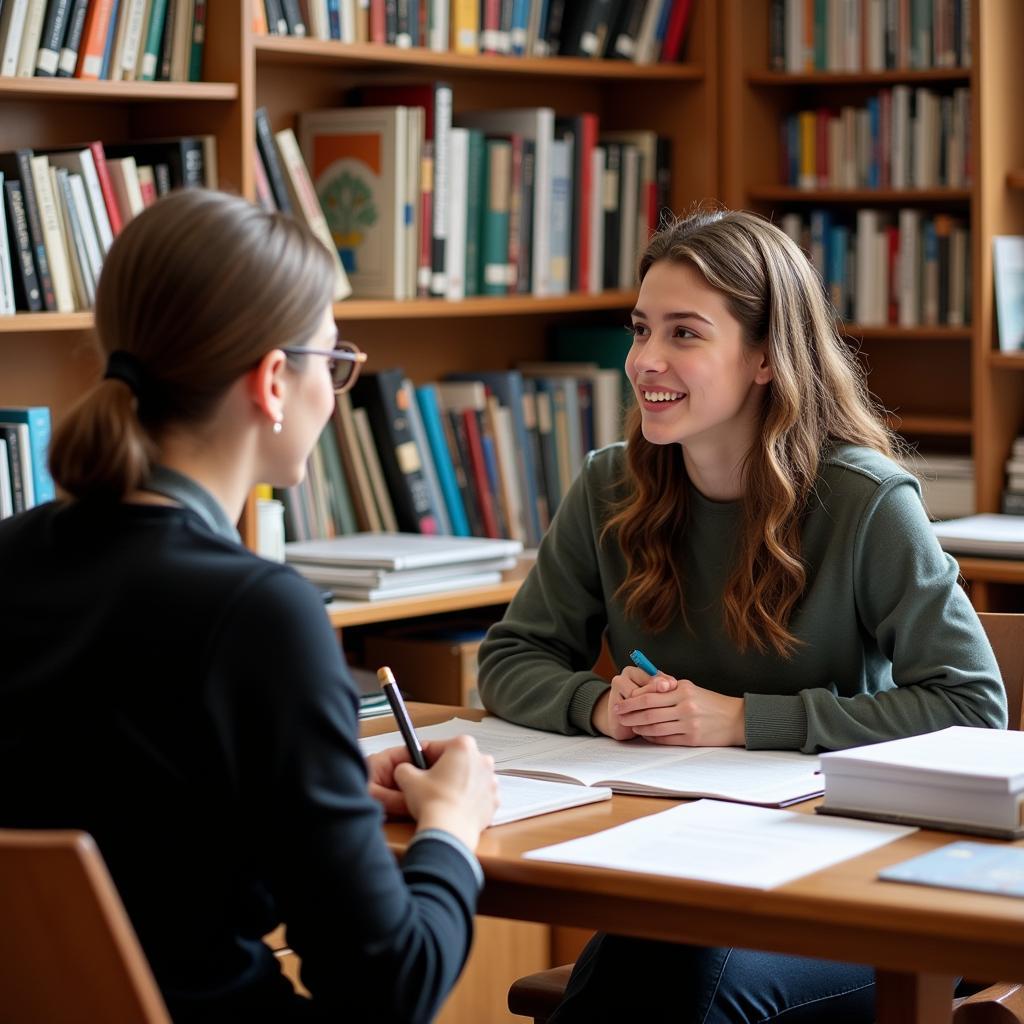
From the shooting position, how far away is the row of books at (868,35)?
145 inches

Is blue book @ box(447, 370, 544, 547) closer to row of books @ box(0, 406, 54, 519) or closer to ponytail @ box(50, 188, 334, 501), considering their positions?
row of books @ box(0, 406, 54, 519)

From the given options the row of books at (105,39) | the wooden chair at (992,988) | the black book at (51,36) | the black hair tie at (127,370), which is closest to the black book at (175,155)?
the row of books at (105,39)

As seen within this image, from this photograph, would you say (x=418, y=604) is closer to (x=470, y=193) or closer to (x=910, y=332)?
(x=470, y=193)

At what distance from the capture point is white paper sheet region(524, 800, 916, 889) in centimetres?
138

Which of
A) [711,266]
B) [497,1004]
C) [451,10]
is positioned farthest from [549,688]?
[451,10]

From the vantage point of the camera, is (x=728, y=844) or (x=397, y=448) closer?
(x=728, y=844)

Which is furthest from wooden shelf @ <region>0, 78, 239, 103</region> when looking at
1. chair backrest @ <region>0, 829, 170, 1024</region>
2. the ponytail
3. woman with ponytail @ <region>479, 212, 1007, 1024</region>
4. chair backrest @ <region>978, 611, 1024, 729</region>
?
chair backrest @ <region>0, 829, 170, 1024</region>

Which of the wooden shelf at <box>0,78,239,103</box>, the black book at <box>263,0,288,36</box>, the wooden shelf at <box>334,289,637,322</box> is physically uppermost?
the black book at <box>263,0,288,36</box>

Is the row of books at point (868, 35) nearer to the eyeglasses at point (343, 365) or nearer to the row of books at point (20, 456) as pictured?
the row of books at point (20, 456)

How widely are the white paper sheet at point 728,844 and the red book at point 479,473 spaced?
6.52 feet

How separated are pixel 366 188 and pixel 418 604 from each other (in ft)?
2.67

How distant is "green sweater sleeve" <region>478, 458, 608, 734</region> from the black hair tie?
2.70 feet

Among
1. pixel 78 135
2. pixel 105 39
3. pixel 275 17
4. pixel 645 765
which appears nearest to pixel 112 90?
pixel 105 39

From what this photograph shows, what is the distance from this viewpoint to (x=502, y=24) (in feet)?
11.5
